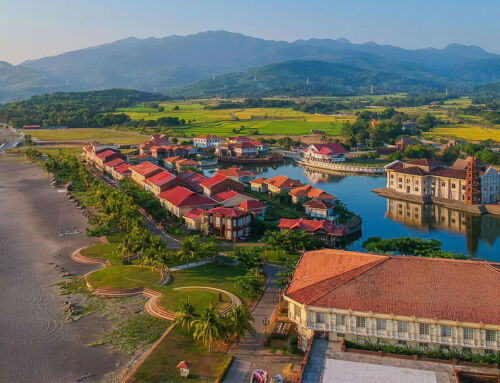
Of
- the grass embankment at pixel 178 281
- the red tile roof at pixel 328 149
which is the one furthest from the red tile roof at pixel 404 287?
the red tile roof at pixel 328 149

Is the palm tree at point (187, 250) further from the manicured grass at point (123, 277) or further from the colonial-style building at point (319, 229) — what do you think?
the colonial-style building at point (319, 229)

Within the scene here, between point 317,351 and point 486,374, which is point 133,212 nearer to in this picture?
point 317,351

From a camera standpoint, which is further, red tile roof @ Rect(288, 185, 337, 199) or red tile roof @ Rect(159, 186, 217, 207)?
red tile roof @ Rect(288, 185, 337, 199)

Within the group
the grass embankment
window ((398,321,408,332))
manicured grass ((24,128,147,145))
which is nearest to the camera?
window ((398,321,408,332))

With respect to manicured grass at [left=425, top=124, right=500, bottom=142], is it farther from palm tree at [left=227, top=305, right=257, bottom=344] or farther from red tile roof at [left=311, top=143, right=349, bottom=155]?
palm tree at [left=227, top=305, right=257, bottom=344]

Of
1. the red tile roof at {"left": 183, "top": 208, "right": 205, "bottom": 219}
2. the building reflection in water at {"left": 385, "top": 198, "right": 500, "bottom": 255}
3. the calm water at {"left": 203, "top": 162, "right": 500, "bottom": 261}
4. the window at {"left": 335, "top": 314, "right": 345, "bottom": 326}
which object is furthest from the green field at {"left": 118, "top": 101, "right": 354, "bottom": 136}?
the window at {"left": 335, "top": 314, "right": 345, "bottom": 326}

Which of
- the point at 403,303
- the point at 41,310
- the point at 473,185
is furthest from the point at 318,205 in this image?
the point at 41,310
